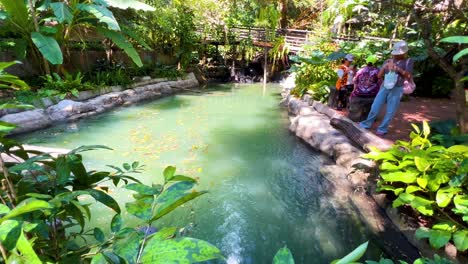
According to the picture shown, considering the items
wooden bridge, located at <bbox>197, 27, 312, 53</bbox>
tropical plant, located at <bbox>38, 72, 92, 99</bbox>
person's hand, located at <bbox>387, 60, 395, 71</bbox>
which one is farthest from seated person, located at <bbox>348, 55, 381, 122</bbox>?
wooden bridge, located at <bbox>197, 27, 312, 53</bbox>

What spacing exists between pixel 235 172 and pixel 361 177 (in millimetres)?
1698

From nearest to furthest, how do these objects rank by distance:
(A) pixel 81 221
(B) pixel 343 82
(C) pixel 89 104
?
(A) pixel 81 221
(B) pixel 343 82
(C) pixel 89 104

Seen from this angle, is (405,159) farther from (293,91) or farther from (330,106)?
(293,91)

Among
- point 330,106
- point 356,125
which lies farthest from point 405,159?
point 330,106

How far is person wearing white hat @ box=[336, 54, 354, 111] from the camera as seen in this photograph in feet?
19.3

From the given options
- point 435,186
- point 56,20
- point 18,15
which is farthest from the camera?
point 18,15

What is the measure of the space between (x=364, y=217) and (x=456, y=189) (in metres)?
0.99

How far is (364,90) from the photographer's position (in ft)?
16.4

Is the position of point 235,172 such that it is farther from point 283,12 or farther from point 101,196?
point 283,12

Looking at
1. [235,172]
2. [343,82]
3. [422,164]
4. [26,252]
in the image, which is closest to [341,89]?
[343,82]

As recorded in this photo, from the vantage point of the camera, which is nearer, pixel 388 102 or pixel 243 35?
pixel 388 102

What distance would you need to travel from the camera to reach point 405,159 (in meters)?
2.93

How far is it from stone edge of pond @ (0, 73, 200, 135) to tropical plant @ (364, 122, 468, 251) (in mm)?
4629

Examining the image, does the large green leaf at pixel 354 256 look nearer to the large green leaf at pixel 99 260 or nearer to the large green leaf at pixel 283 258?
the large green leaf at pixel 283 258
